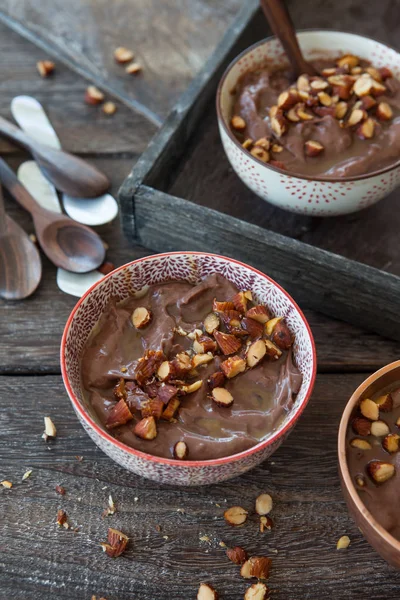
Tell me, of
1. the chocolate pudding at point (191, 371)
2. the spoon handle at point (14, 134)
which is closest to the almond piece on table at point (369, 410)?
the chocolate pudding at point (191, 371)

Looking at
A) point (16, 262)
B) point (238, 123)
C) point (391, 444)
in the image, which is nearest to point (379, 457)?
point (391, 444)

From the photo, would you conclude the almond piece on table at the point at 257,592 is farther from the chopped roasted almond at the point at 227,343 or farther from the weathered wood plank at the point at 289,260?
the weathered wood plank at the point at 289,260

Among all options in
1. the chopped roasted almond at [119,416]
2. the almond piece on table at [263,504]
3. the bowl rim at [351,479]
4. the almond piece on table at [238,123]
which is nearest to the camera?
the bowl rim at [351,479]

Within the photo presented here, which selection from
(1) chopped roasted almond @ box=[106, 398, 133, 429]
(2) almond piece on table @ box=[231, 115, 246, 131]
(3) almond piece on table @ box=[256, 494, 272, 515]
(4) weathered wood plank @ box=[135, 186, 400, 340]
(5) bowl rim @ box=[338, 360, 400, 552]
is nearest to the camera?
(5) bowl rim @ box=[338, 360, 400, 552]

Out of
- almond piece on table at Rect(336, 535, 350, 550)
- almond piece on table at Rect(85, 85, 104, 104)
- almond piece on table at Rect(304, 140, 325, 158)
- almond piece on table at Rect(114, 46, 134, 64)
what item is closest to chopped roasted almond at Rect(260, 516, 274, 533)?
almond piece on table at Rect(336, 535, 350, 550)

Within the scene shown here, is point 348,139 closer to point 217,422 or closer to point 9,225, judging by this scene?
point 217,422

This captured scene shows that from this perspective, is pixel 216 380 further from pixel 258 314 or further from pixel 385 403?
pixel 385 403

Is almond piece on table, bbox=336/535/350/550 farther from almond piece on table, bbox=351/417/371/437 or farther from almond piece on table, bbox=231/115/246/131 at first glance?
almond piece on table, bbox=231/115/246/131
